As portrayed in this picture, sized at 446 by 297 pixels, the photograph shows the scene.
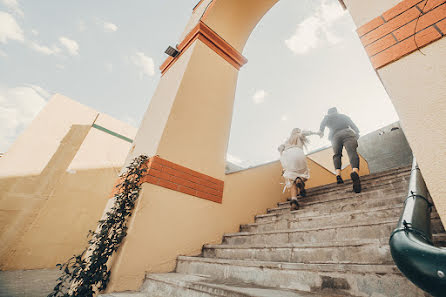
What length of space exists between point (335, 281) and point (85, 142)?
19.8 ft

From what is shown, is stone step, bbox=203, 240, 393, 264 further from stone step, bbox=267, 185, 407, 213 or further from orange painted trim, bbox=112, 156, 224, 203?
stone step, bbox=267, 185, 407, 213

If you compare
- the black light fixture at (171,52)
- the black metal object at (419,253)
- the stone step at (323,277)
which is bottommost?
the stone step at (323,277)

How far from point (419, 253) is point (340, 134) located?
10.2 ft

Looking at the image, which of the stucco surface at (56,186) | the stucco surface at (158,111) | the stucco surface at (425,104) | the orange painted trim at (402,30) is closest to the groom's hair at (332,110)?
the stucco surface at (158,111)

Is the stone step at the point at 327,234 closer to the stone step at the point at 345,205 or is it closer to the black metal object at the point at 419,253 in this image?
the stone step at the point at 345,205

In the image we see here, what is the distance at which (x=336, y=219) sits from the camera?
6.48ft

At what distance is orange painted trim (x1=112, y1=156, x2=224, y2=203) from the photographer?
2324mm

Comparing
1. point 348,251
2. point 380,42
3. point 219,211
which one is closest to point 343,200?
point 348,251

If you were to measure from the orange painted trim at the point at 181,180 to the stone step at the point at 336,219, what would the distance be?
0.73 meters

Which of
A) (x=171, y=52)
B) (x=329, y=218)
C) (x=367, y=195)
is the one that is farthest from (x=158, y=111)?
(x=367, y=195)

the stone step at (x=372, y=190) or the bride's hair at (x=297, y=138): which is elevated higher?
the bride's hair at (x=297, y=138)

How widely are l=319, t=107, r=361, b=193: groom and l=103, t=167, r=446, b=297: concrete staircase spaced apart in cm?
68

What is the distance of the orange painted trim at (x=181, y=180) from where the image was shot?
2324 mm

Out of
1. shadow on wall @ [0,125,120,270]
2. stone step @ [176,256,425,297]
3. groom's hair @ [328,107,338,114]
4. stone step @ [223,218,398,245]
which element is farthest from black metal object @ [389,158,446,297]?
shadow on wall @ [0,125,120,270]
